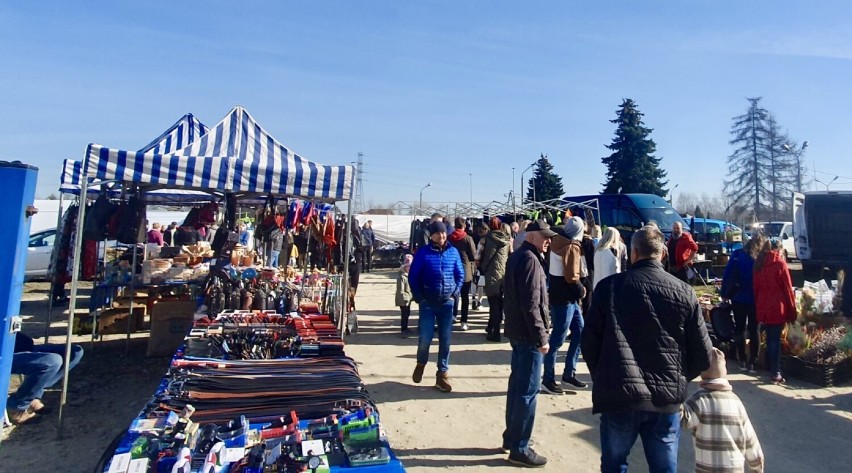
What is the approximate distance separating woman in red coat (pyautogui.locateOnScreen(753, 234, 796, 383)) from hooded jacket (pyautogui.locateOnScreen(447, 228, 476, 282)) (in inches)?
175

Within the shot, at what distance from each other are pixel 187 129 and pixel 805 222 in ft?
51.6

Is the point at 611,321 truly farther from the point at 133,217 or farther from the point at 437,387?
the point at 133,217

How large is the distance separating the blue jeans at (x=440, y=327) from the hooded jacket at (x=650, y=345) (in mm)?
2939

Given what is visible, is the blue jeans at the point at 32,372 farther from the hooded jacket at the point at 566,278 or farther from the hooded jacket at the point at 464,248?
the hooded jacket at the point at 464,248

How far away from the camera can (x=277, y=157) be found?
7668 millimetres

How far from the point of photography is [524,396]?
13.0 ft

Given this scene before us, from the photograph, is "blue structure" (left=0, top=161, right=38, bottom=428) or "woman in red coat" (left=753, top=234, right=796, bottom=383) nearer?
"blue structure" (left=0, top=161, right=38, bottom=428)

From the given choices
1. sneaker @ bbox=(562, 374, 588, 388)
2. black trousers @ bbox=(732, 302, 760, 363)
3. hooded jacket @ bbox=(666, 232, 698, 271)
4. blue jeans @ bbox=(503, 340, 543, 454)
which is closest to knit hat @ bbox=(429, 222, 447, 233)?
blue jeans @ bbox=(503, 340, 543, 454)

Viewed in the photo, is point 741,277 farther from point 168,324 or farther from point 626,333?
point 168,324

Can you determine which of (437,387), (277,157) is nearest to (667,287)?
(437,387)

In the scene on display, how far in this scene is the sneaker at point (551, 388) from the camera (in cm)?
578

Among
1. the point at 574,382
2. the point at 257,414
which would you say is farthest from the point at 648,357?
the point at 574,382

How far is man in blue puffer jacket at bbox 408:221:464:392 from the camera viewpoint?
5.66 metres

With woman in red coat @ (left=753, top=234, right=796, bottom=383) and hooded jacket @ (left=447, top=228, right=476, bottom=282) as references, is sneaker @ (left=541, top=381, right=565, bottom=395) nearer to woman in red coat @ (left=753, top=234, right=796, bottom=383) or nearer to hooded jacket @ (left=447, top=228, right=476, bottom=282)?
woman in red coat @ (left=753, top=234, right=796, bottom=383)
